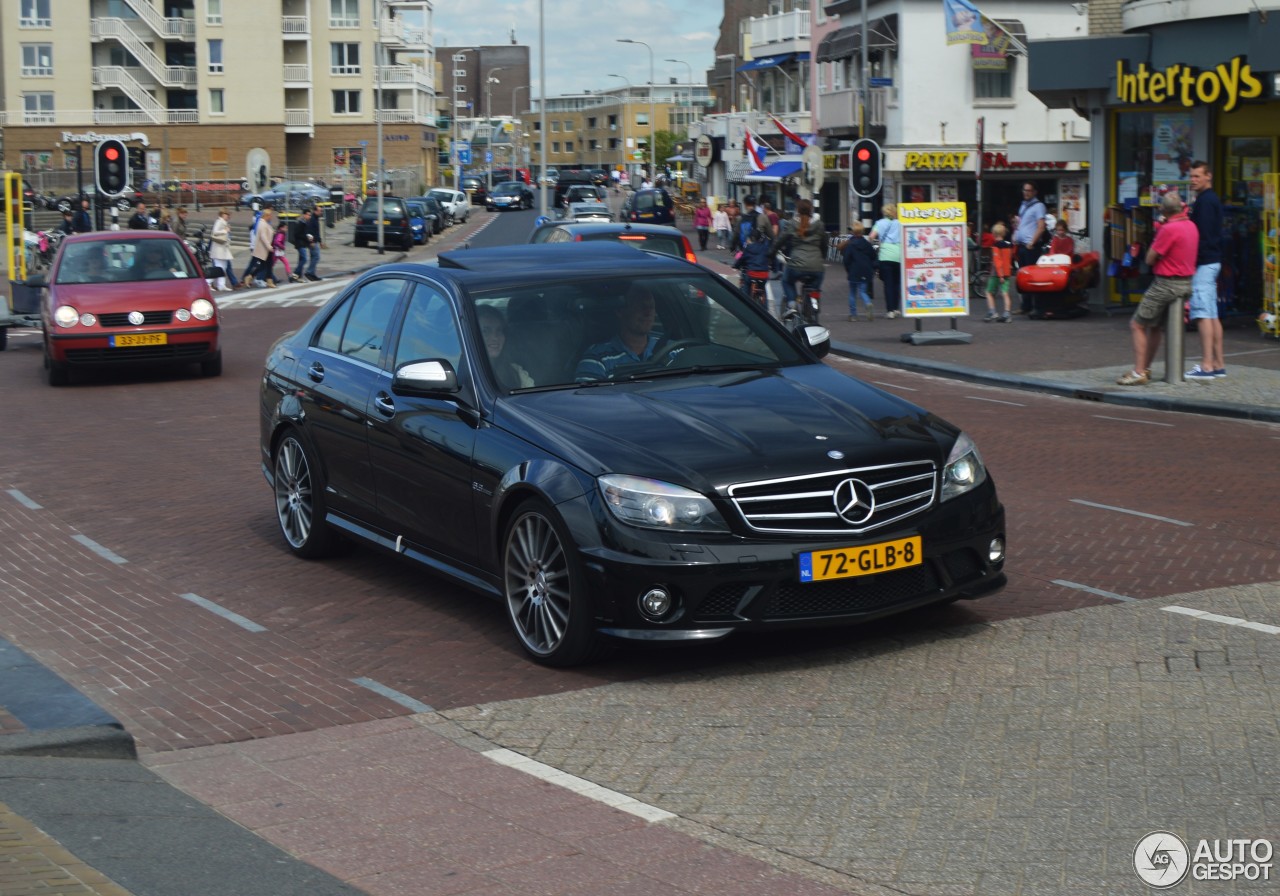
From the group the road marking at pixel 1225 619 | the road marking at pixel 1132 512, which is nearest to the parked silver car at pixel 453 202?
the road marking at pixel 1132 512

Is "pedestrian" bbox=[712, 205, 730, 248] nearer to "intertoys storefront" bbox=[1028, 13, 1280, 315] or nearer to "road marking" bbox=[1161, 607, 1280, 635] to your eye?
"intertoys storefront" bbox=[1028, 13, 1280, 315]

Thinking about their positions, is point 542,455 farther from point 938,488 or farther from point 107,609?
point 107,609

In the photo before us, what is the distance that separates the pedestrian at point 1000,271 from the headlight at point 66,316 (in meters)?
13.6

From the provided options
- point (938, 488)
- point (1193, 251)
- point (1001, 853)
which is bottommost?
point (1001, 853)

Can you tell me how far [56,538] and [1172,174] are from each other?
769 inches

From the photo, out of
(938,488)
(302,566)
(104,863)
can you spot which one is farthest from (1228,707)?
(302,566)

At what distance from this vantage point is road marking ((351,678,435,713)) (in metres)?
6.34

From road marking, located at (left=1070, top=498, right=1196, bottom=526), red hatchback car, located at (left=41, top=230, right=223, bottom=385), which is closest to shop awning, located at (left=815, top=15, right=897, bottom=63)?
red hatchback car, located at (left=41, top=230, right=223, bottom=385)

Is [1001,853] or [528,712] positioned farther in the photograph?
[528,712]

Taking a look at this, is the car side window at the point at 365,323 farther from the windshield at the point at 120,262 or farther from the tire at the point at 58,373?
the windshield at the point at 120,262

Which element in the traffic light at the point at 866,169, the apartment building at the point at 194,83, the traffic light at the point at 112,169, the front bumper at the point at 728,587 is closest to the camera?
the front bumper at the point at 728,587

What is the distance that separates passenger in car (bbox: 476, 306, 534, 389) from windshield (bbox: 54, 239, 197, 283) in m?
12.9

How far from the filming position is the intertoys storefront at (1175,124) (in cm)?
2169

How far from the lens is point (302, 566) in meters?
9.01
